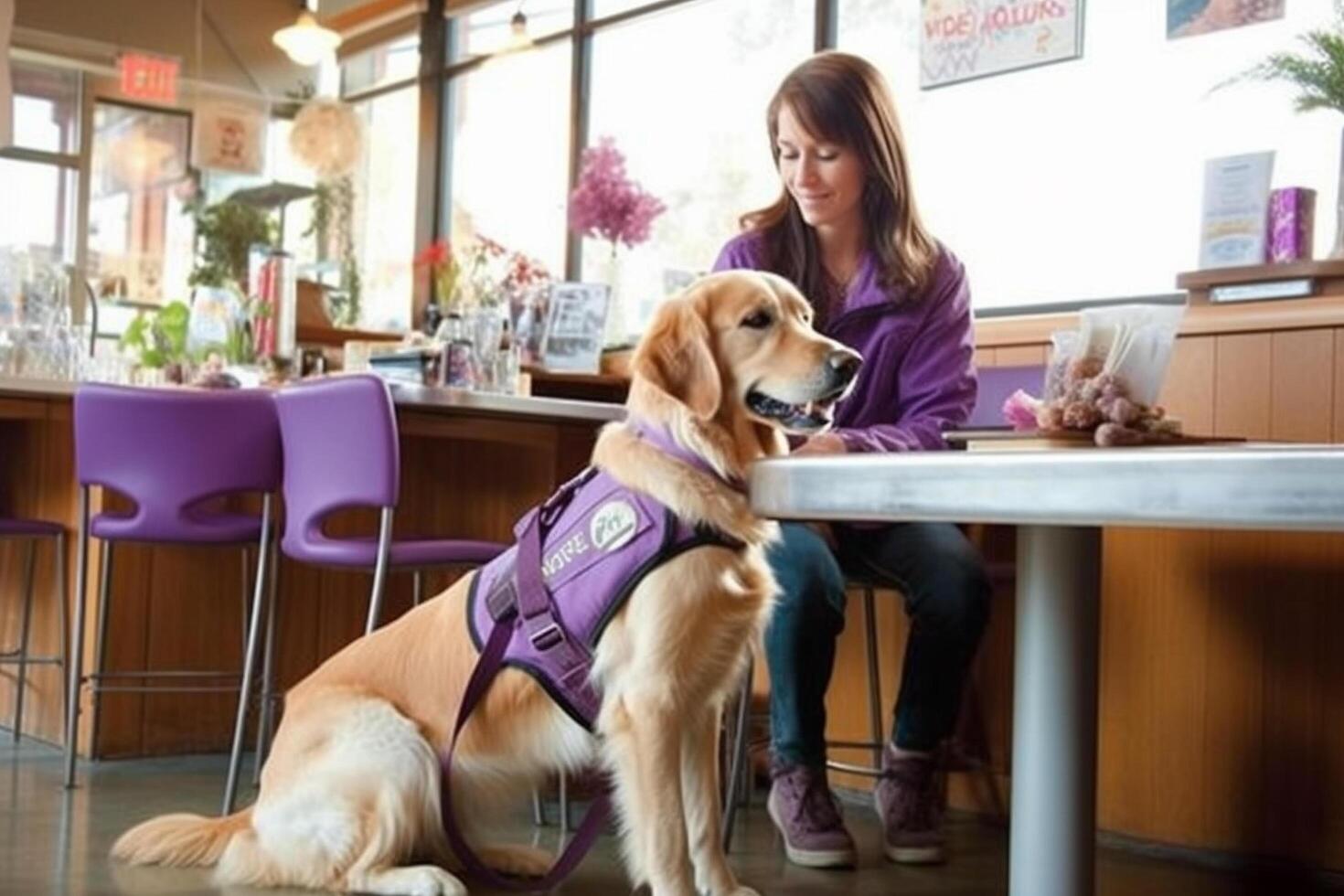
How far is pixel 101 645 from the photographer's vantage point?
3.76 meters

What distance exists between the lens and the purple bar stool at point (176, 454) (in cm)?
326

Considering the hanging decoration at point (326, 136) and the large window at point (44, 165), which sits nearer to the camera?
the hanging decoration at point (326, 136)

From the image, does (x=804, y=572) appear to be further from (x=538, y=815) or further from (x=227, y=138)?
(x=227, y=138)

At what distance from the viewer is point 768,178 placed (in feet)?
20.0

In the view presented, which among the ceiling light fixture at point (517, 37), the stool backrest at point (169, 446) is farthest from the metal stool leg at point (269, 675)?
the ceiling light fixture at point (517, 37)

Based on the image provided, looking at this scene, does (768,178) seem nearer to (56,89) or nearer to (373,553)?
(373,553)

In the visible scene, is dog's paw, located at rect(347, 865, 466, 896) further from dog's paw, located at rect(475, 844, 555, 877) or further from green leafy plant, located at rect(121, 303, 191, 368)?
green leafy plant, located at rect(121, 303, 191, 368)

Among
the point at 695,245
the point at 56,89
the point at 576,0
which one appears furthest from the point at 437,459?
the point at 56,89

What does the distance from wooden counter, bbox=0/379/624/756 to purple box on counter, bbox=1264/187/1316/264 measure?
1505 millimetres

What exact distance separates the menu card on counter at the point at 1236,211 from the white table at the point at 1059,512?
6.19 feet

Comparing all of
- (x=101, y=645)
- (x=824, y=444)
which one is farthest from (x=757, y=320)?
(x=101, y=645)

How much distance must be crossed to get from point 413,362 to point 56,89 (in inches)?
261

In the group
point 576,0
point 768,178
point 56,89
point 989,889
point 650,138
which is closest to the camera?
point 989,889

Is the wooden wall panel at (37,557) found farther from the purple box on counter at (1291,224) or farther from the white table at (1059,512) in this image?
the white table at (1059,512)
